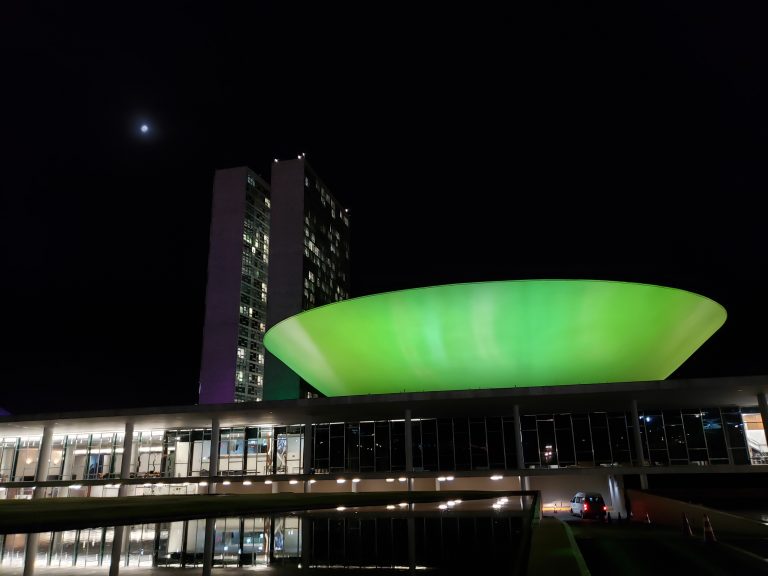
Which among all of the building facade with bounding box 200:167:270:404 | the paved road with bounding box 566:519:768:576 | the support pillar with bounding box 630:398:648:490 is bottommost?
the paved road with bounding box 566:519:768:576

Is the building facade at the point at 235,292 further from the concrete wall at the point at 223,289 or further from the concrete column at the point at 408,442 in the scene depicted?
the concrete column at the point at 408,442

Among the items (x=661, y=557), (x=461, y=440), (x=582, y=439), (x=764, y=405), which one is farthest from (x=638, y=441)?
(x=661, y=557)

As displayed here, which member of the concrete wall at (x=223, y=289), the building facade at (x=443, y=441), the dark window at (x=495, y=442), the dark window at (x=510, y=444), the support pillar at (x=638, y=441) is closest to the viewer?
the support pillar at (x=638, y=441)

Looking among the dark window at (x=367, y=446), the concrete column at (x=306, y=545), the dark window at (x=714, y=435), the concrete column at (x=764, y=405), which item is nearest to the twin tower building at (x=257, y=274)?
the dark window at (x=367, y=446)

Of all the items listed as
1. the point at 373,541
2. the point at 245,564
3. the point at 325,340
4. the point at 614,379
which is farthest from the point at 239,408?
the point at 245,564

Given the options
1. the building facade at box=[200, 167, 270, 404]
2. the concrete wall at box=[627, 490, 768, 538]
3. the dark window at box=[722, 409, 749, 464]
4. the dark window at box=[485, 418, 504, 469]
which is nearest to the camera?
the concrete wall at box=[627, 490, 768, 538]

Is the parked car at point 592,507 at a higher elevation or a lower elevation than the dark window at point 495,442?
lower

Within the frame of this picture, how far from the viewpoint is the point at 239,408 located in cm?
3247

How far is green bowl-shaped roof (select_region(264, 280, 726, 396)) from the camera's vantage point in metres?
25.5

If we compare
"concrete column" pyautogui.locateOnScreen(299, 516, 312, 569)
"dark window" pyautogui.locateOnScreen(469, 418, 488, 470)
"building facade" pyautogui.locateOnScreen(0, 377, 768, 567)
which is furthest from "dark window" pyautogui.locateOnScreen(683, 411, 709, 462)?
"concrete column" pyautogui.locateOnScreen(299, 516, 312, 569)

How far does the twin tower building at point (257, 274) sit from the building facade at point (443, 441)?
49497 mm

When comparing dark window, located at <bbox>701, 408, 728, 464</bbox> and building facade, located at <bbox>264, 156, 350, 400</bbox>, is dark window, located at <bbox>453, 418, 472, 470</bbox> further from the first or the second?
building facade, located at <bbox>264, 156, 350, 400</bbox>

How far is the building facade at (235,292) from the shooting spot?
92312mm

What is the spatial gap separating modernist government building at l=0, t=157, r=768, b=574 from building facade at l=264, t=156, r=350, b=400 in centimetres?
5048
